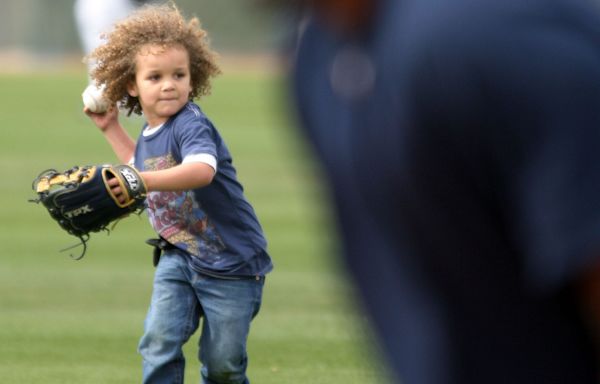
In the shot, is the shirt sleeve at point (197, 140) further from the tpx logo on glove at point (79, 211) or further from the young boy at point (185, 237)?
the tpx logo on glove at point (79, 211)

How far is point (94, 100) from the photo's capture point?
7.04 metres

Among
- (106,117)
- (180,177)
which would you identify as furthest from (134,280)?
(180,177)

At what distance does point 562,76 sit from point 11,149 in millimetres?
22646

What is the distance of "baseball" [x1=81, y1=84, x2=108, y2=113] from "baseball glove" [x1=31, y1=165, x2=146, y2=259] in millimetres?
1071

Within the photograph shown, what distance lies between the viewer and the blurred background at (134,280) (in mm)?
6554

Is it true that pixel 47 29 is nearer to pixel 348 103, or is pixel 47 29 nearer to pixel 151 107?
pixel 151 107

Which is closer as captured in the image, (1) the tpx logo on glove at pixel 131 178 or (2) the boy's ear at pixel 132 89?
(1) the tpx logo on glove at pixel 131 178

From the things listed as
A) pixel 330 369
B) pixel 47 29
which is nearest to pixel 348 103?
pixel 330 369

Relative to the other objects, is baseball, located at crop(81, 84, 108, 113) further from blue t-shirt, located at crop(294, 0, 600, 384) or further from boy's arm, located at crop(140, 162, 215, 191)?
blue t-shirt, located at crop(294, 0, 600, 384)

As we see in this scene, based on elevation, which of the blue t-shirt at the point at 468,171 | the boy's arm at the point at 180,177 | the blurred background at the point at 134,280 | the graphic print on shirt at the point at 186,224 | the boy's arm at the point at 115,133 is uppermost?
the blue t-shirt at the point at 468,171

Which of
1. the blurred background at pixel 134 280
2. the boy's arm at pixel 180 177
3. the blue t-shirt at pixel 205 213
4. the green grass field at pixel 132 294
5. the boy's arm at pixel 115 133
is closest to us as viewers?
the boy's arm at pixel 180 177

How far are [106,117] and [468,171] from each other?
5044 millimetres

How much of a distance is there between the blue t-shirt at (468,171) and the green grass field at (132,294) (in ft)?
0.78

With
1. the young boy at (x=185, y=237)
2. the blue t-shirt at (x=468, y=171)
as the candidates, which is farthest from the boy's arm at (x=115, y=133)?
the blue t-shirt at (x=468, y=171)
